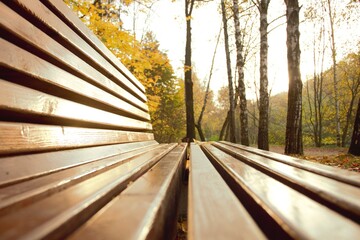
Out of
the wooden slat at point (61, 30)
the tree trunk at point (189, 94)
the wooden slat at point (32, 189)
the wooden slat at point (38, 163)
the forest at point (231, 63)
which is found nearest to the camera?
the wooden slat at point (32, 189)

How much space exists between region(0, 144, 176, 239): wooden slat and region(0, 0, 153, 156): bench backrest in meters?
→ 0.39

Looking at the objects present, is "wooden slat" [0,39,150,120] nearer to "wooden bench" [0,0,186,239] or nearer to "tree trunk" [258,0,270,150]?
"wooden bench" [0,0,186,239]

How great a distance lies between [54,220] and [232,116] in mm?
14349

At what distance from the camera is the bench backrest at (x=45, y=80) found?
102cm

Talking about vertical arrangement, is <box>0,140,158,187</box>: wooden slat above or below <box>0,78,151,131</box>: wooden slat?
below

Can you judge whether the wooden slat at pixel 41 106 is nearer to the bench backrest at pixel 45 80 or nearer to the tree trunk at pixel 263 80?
the bench backrest at pixel 45 80

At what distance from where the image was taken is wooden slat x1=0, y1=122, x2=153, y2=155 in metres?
0.96

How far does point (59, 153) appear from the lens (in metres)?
1.28

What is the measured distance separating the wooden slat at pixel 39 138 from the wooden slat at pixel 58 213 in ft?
1.04

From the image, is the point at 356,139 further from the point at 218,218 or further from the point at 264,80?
the point at 218,218

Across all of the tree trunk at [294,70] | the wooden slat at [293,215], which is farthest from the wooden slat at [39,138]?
the tree trunk at [294,70]

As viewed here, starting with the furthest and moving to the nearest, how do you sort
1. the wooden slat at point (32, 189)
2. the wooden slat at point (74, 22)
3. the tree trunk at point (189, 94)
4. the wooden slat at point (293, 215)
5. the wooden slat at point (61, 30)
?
the tree trunk at point (189, 94), the wooden slat at point (74, 22), the wooden slat at point (61, 30), the wooden slat at point (32, 189), the wooden slat at point (293, 215)

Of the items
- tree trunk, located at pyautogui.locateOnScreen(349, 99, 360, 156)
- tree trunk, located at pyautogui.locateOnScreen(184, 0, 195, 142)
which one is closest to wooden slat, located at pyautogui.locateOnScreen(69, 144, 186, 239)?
tree trunk, located at pyautogui.locateOnScreen(349, 99, 360, 156)

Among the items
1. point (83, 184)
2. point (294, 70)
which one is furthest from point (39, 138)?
point (294, 70)
